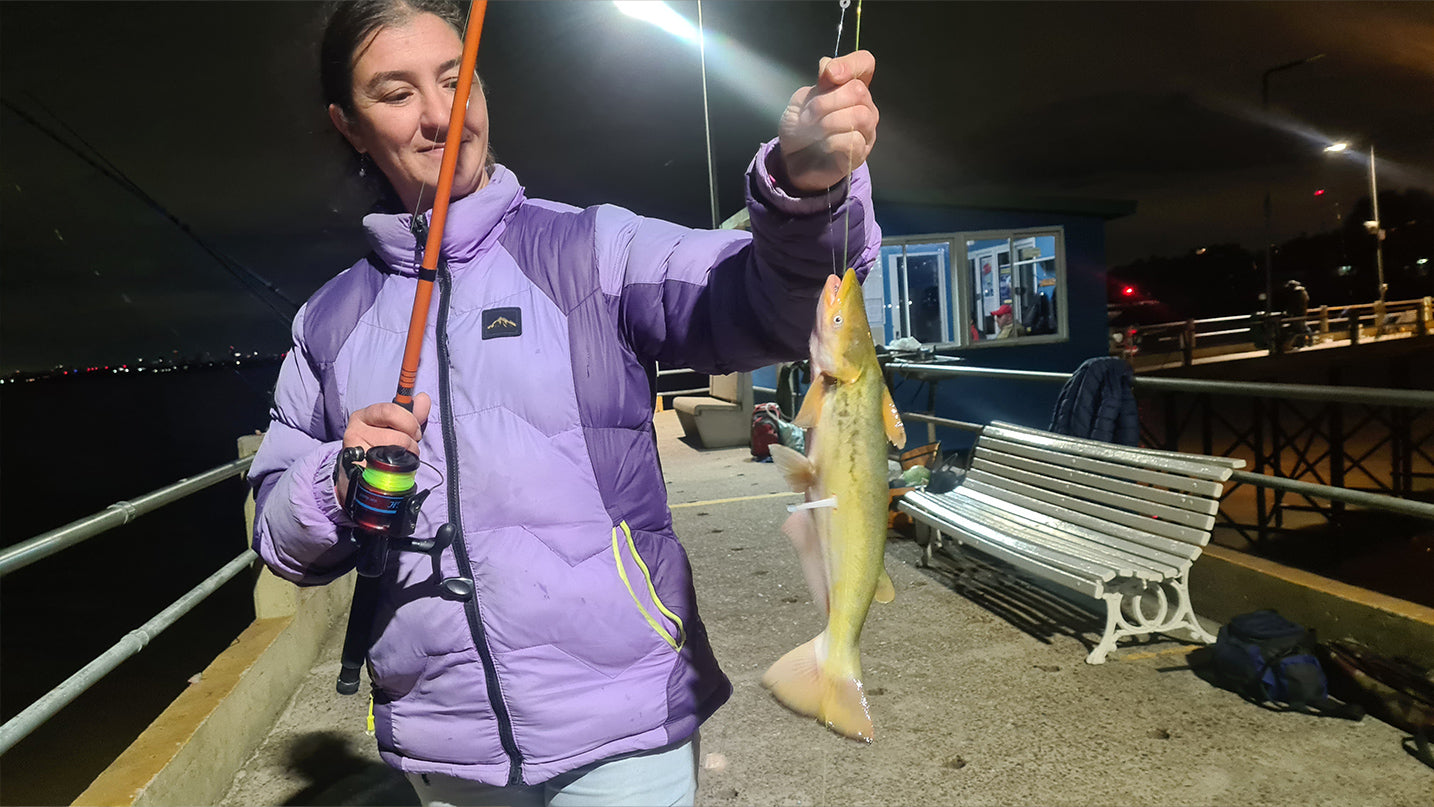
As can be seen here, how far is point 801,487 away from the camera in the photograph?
1.52 metres

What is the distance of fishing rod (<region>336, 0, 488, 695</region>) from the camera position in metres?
1.36

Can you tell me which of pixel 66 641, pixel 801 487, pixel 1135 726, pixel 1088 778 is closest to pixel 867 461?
pixel 801 487

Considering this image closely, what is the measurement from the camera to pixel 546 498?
141 cm

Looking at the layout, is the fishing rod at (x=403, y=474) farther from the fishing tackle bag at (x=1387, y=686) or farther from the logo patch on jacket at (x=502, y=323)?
the fishing tackle bag at (x=1387, y=686)

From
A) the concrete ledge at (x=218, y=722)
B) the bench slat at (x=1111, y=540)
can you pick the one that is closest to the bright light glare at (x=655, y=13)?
the bench slat at (x=1111, y=540)

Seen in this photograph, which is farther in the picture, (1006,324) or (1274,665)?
(1006,324)

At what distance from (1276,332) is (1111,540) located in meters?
30.3

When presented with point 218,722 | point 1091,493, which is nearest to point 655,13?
point 1091,493

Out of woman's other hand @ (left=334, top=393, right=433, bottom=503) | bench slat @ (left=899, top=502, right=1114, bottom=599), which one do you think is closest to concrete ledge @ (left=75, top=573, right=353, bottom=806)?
woman's other hand @ (left=334, top=393, right=433, bottom=503)

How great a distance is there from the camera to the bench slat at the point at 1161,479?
12.6 ft

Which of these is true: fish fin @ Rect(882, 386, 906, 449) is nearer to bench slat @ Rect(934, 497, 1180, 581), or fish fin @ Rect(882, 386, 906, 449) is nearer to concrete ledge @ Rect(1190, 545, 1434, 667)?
bench slat @ Rect(934, 497, 1180, 581)

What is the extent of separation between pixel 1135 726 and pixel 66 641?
99.7 ft

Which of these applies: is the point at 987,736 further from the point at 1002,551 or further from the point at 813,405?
the point at 813,405

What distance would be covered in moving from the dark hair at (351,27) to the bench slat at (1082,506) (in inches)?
149
